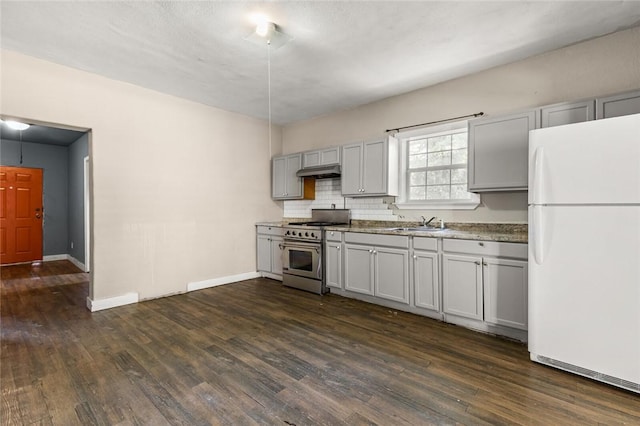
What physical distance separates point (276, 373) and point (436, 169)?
120 inches

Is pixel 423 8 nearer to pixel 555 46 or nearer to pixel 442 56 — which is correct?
pixel 442 56

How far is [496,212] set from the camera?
3.35m

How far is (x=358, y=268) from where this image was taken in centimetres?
385

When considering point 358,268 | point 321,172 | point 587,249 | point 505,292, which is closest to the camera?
point 587,249

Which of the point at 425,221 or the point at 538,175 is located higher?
the point at 538,175

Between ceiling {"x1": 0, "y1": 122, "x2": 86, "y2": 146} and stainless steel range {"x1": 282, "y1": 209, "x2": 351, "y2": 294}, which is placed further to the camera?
ceiling {"x1": 0, "y1": 122, "x2": 86, "y2": 146}

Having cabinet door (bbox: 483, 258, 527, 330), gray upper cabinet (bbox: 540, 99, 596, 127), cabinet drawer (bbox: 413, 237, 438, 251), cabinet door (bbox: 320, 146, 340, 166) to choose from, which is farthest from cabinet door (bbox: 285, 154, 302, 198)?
gray upper cabinet (bbox: 540, 99, 596, 127)

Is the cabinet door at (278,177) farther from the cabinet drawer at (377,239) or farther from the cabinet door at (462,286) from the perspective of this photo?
the cabinet door at (462,286)

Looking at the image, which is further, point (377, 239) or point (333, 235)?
point (333, 235)

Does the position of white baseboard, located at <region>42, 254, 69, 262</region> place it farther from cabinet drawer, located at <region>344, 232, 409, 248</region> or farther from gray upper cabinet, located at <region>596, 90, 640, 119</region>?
gray upper cabinet, located at <region>596, 90, 640, 119</region>

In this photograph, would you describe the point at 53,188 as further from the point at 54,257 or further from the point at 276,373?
the point at 276,373

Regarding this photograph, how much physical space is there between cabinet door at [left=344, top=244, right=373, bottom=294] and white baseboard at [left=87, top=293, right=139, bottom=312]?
267 centimetres

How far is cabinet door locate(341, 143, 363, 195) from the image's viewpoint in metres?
4.28

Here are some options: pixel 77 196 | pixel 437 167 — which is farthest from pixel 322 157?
pixel 77 196
